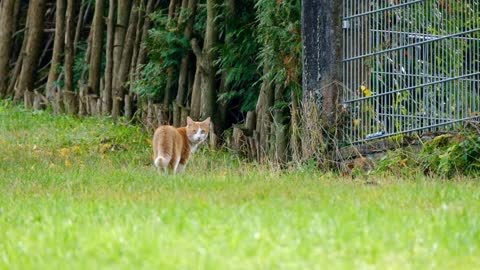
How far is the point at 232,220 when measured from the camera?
10094mm

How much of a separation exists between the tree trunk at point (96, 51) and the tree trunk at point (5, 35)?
15.8 feet

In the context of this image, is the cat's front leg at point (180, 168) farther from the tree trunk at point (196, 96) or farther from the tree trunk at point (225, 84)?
the tree trunk at point (196, 96)

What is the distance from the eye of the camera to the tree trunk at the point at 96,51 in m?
28.1

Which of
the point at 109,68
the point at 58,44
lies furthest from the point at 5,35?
the point at 109,68

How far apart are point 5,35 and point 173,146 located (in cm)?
1718

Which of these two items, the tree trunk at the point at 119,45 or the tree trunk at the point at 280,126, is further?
the tree trunk at the point at 119,45

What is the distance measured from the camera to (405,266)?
27.4ft

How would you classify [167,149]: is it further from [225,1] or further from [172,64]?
[172,64]

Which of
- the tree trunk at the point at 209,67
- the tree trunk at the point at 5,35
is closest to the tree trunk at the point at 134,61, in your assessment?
the tree trunk at the point at 209,67

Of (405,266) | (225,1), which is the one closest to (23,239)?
(405,266)

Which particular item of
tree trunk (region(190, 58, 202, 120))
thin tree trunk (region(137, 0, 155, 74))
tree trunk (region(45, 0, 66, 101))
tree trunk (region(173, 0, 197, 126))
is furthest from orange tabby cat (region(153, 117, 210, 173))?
tree trunk (region(45, 0, 66, 101))

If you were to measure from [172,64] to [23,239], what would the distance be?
1441 centimetres

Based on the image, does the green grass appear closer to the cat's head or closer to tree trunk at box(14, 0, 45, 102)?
the cat's head

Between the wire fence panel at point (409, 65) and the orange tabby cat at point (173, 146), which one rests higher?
the wire fence panel at point (409, 65)
